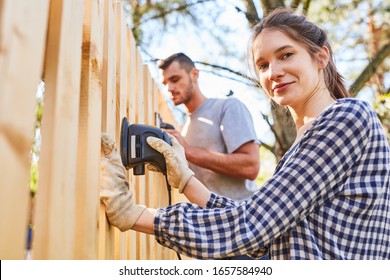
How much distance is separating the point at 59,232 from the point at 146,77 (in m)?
1.82

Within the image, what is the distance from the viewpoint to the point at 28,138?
804 millimetres

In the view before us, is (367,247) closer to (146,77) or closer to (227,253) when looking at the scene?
(227,253)

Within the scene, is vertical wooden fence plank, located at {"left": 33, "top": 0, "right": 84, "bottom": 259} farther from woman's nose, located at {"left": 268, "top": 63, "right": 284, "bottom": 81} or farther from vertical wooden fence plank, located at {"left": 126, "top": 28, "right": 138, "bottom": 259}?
vertical wooden fence plank, located at {"left": 126, "top": 28, "right": 138, "bottom": 259}

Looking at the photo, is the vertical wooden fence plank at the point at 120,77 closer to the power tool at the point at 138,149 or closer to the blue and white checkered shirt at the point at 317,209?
the power tool at the point at 138,149

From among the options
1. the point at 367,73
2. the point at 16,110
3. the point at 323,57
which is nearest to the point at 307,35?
the point at 323,57

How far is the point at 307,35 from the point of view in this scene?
1.69m

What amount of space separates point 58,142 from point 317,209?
71 centimetres

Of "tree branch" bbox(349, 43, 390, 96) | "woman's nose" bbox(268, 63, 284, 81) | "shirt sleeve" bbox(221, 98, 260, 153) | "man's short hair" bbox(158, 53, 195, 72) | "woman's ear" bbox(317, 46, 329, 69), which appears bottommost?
"woman's nose" bbox(268, 63, 284, 81)

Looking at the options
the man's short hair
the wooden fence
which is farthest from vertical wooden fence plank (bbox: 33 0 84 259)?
the man's short hair

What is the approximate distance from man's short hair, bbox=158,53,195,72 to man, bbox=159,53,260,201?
1.07ft

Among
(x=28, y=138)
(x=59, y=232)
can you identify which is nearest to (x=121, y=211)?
(x=59, y=232)

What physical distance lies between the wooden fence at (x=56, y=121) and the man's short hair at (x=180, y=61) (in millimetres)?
1800

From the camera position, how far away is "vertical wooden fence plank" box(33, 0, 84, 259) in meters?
0.91

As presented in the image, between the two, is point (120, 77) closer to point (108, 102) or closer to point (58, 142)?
point (108, 102)
